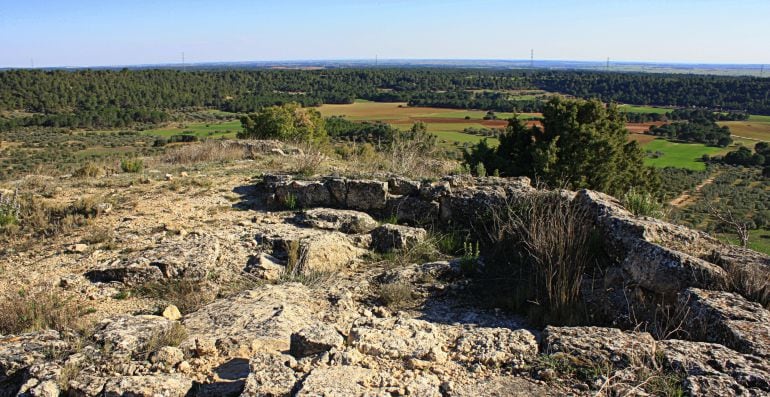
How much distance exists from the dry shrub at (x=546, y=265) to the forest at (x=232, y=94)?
59566 mm

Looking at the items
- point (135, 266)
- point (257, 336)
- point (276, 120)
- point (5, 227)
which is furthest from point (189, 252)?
Result: point (276, 120)

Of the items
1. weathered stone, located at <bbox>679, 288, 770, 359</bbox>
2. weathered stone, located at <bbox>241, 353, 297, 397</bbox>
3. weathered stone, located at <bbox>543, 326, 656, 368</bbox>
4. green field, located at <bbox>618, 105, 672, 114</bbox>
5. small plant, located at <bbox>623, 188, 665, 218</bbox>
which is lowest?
weathered stone, located at <bbox>241, 353, 297, 397</bbox>

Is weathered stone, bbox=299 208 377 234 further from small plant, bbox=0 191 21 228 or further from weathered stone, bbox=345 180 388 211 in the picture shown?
small plant, bbox=0 191 21 228

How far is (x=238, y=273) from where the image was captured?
19.8 ft

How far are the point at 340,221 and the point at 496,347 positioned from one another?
13.4ft

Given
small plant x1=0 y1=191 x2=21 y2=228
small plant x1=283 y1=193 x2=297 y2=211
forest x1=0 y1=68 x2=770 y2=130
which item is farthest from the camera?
forest x1=0 y1=68 x2=770 y2=130

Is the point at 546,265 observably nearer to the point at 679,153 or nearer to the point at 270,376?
the point at 270,376

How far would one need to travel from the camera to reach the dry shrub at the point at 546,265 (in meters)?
4.79

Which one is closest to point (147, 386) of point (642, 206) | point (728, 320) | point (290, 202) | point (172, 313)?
point (172, 313)

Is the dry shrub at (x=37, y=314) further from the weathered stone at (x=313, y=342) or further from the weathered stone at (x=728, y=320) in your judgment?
the weathered stone at (x=728, y=320)

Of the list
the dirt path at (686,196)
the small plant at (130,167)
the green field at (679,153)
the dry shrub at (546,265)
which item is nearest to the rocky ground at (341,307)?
the dry shrub at (546,265)

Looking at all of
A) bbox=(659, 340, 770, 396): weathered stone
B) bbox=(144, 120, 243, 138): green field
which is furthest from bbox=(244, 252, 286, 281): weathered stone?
bbox=(144, 120, 243, 138): green field

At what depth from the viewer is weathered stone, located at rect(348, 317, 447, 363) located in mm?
3621

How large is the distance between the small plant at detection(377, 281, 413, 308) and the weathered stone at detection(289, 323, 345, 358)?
4.82ft
